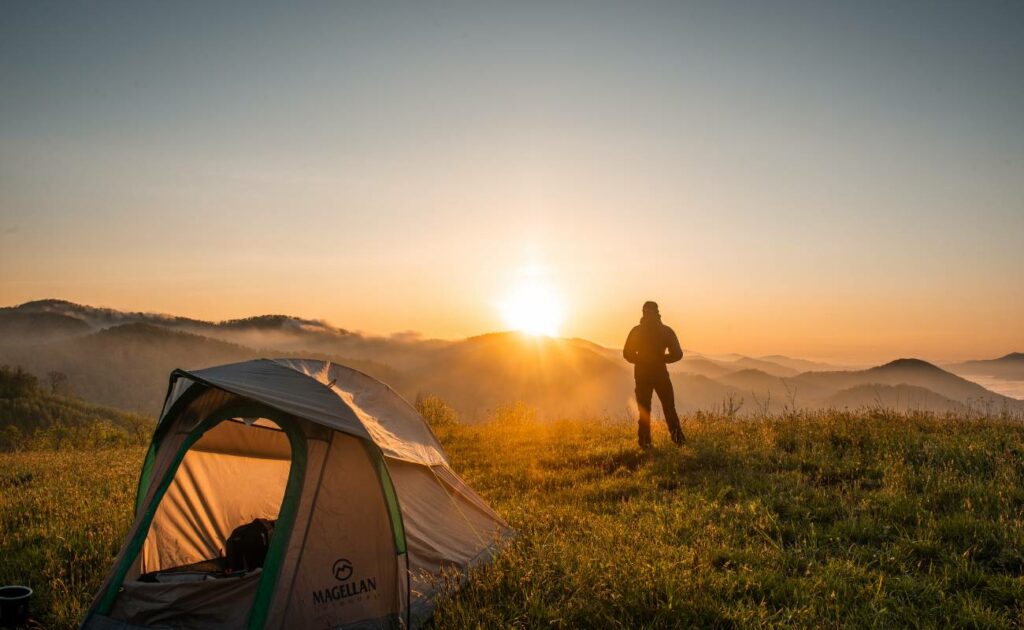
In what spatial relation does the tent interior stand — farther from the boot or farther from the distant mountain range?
the distant mountain range

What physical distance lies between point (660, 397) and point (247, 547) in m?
8.21

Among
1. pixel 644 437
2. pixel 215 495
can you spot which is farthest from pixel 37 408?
pixel 644 437

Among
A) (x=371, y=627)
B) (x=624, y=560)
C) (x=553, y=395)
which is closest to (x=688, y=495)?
(x=624, y=560)

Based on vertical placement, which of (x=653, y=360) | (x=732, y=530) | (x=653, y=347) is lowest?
(x=732, y=530)

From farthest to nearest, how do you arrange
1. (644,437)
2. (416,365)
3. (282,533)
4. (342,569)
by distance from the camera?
(416,365) < (644,437) < (342,569) < (282,533)

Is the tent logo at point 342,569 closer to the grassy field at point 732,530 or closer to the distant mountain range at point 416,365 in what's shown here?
the grassy field at point 732,530

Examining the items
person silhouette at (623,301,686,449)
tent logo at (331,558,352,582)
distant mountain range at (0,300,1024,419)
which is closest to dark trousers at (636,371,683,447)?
person silhouette at (623,301,686,449)

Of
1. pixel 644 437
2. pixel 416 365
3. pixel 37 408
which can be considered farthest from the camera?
pixel 416 365

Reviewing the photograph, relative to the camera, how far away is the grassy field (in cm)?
523

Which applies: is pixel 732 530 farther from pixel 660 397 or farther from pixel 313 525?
pixel 660 397

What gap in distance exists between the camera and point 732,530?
7.24 m

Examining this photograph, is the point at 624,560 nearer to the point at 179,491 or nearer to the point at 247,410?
the point at 247,410

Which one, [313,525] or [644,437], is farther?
[644,437]

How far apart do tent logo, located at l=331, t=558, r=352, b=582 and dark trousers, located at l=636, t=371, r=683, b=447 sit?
748cm
